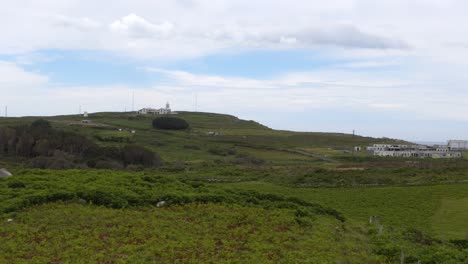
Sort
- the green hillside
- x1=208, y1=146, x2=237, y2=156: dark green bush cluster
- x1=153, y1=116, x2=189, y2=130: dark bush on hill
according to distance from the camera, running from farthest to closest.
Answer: x1=153, y1=116, x2=189, y2=130: dark bush on hill → x1=208, y1=146, x2=237, y2=156: dark green bush cluster → the green hillside

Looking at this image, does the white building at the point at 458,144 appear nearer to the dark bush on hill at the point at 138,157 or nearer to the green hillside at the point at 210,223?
the dark bush on hill at the point at 138,157

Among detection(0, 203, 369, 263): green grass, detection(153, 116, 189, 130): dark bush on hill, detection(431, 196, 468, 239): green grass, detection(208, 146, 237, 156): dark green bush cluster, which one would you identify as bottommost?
detection(431, 196, 468, 239): green grass

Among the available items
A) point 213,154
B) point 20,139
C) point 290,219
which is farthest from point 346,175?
point 20,139

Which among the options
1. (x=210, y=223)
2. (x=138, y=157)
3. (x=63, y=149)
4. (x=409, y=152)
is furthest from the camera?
(x=409, y=152)

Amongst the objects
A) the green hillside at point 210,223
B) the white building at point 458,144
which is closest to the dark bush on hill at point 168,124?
the white building at point 458,144

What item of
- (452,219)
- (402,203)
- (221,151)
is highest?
(221,151)

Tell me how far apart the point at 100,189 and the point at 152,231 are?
5.54m

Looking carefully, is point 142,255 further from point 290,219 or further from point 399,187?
point 399,187

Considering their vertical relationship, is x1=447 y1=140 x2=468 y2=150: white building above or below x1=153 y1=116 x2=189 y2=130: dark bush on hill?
below

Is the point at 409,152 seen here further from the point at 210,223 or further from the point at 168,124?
the point at 210,223

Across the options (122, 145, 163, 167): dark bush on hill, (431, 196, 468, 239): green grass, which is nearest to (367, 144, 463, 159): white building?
(122, 145, 163, 167): dark bush on hill

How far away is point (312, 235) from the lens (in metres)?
16.2

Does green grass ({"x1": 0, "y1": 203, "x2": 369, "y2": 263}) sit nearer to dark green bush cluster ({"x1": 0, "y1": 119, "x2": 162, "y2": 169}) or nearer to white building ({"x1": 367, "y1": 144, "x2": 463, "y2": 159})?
dark green bush cluster ({"x1": 0, "y1": 119, "x2": 162, "y2": 169})

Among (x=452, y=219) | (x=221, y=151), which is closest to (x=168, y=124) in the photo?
(x=221, y=151)
